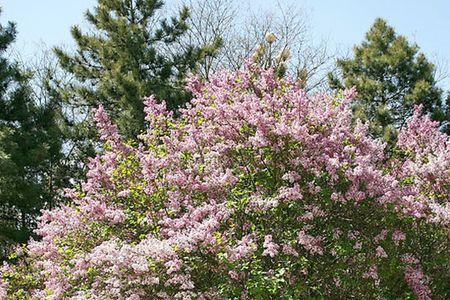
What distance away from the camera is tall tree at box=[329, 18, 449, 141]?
16969mm

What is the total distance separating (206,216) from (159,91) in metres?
10.4

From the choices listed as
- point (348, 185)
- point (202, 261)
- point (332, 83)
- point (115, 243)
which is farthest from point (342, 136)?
point (332, 83)

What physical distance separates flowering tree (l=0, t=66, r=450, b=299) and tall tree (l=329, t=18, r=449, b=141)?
10298 mm

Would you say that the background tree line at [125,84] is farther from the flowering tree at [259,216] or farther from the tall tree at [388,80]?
the flowering tree at [259,216]

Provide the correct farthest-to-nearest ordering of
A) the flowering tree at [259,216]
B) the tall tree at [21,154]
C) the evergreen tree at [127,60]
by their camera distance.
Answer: the evergreen tree at [127,60]
the tall tree at [21,154]
the flowering tree at [259,216]

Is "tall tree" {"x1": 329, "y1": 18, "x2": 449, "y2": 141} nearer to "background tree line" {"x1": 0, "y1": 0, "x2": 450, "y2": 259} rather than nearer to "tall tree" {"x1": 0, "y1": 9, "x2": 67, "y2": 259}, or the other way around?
"background tree line" {"x1": 0, "y1": 0, "x2": 450, "y2": 259}

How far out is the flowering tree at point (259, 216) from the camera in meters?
5.38

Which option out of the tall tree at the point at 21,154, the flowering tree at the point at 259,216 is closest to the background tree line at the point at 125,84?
the tall tree at the point at 21,154

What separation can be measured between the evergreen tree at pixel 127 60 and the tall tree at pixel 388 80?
485 centimetres

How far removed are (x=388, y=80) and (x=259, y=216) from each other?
13266 mm

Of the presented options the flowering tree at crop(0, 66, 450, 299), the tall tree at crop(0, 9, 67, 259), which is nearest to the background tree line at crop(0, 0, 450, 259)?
the tall tree at crop(0, 9, 67, 259)

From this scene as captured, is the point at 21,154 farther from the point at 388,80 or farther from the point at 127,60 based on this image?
the point at 388,80

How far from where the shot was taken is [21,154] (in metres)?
13.9

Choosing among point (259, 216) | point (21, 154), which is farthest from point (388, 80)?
point (259, 216)
